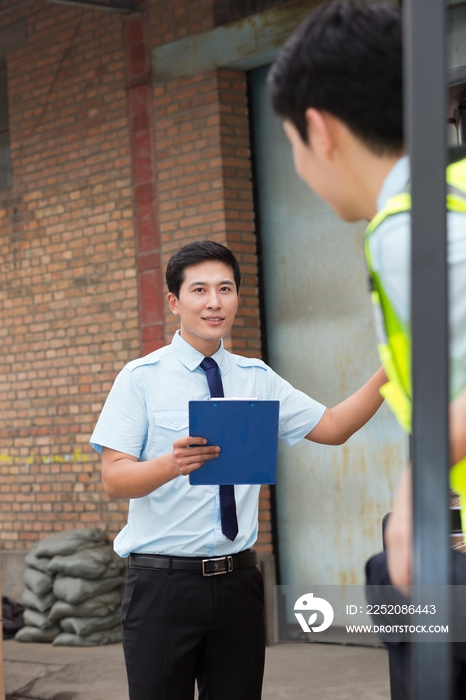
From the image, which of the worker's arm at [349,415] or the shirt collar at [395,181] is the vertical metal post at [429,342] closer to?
the shirt collar at [395,181]

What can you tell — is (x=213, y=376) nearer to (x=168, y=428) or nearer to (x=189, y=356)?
(x=189, y=356)

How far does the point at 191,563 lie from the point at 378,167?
2.09 meters

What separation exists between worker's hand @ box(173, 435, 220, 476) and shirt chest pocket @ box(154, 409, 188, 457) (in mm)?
388

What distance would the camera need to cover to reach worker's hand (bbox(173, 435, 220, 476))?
3.00 metres

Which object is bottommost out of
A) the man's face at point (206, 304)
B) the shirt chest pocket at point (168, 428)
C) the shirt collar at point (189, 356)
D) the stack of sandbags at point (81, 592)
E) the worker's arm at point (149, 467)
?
the stack of sandbags at point (81, 592)

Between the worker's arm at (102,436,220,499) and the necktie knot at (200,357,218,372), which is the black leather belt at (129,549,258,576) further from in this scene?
the necktie knot at (200,357,218,372)

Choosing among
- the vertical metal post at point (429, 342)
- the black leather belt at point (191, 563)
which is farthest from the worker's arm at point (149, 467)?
the vertical metal post at point (429, 342)

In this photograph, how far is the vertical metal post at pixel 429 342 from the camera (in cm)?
132

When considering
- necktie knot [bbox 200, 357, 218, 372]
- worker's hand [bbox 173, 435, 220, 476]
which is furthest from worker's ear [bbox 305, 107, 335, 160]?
necktie knot [bbox 200, 357, 218, 372]

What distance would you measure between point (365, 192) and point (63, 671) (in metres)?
6.10

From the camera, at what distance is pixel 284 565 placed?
7.60 metres

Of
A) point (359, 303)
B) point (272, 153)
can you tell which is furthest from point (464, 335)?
point (272, 153)

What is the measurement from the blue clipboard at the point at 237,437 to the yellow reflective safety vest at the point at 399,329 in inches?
58.6

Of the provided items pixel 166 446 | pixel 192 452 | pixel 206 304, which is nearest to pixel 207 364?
pixel 206 304
